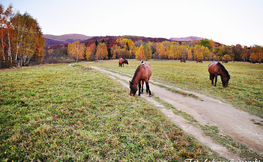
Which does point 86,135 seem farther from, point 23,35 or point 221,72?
point 23,35

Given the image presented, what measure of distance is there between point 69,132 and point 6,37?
118 ft

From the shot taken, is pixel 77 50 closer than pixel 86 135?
No

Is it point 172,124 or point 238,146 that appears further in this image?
point 172,124

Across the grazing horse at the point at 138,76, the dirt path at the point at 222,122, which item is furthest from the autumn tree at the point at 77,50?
the dirt path at the point at 222,122

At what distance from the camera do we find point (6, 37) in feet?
83.1

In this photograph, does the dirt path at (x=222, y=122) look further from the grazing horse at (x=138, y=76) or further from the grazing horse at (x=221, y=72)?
the grazing horse at (x=221, y=72)

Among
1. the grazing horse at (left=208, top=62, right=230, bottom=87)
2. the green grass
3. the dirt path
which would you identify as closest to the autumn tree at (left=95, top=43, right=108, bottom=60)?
the grazing horse at (left=208, top=62, right=230, bottom=87)

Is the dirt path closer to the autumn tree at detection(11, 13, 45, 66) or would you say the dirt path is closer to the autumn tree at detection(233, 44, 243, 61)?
the autumn tree at detection(11, 13, 45, 66)

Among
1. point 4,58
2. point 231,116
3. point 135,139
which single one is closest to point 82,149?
point 135,139

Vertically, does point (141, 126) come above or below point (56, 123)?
below

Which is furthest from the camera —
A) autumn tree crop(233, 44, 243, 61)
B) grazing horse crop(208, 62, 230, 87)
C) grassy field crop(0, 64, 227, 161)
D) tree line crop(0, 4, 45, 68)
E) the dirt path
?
autumn tree crop(233, 44, 243, 61)

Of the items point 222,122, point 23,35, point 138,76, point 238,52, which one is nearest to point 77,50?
point 23,35

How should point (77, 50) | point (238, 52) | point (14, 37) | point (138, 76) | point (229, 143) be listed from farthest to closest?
point (238, 52), point (77, 50), point (14, 37), point (138, 76), point (229, 143)

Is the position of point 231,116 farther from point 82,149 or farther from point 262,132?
point 82,149
